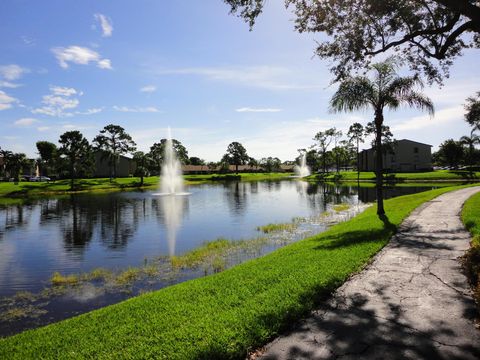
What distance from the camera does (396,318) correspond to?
22.7 ft

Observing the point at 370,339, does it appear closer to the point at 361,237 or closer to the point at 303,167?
the point at 361,237

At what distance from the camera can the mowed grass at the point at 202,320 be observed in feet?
20.9

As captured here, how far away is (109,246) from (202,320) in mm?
17021

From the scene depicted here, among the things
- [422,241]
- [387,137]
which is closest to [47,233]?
[422,241]

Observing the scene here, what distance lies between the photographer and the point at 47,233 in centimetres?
2738

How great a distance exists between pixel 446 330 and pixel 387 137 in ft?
260

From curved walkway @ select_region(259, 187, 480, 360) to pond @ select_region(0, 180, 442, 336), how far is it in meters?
8.19

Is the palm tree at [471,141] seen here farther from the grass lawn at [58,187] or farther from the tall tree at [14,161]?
the tall tree at [14,161]

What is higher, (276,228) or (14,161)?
(14,161)

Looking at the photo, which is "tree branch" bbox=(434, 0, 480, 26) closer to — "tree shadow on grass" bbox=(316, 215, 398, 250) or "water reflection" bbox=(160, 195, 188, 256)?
"tree shadow on grass" bbox=(316, 215, 398, 250)

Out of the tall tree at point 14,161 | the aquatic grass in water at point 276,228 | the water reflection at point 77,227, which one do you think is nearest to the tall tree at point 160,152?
the tall tree at point 14,161

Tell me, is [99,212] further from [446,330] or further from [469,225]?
[446,330]

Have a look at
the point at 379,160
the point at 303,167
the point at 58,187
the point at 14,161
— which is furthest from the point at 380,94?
the point at 303,167

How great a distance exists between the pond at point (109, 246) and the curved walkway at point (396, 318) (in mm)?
8194
